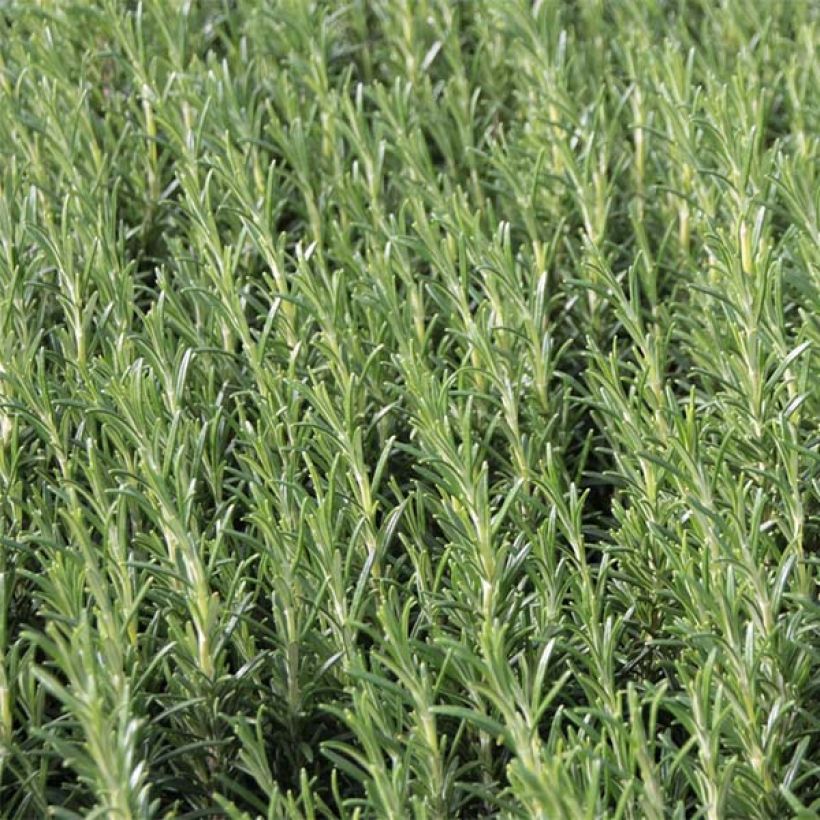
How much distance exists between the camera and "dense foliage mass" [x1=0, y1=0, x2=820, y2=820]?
5.35ft

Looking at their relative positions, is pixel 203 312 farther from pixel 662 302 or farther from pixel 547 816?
pixel 547 816

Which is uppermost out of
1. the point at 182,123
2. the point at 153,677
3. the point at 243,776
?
the point at 182,123

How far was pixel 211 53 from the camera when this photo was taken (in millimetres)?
2875

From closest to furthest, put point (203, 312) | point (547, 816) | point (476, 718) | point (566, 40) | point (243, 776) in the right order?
point (547, 816) → point (476, 718) → point (243, 776) → point (203, 312) → point (566, 40)

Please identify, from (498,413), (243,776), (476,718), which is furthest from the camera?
(498,413)

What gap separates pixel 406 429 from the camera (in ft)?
7.20

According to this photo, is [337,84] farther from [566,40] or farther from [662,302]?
[662,302]

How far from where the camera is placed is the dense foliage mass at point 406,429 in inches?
64.2

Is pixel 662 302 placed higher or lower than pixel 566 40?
lower

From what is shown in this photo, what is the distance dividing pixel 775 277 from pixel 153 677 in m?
1.13

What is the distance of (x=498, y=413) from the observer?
206 centimetres

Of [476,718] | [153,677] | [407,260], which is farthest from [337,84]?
[476,718]

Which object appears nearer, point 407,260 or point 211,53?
point 407,260

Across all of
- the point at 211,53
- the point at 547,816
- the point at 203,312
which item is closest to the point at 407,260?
the point at 203,312
